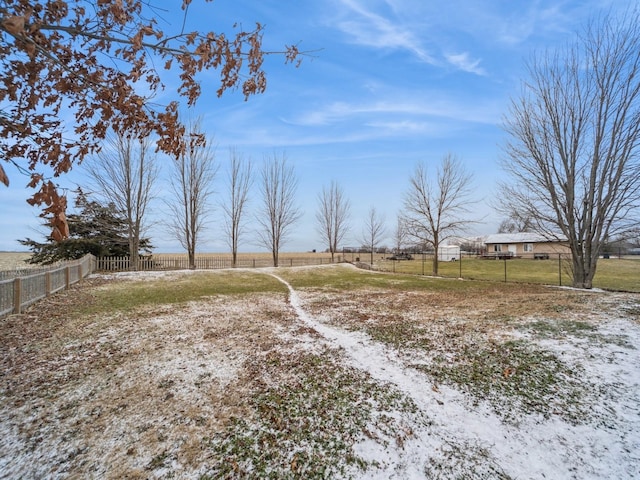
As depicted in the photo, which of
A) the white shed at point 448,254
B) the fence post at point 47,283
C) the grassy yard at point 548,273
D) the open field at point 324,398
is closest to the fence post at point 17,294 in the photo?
the open field at point 324,398

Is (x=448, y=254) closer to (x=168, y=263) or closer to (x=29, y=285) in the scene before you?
(x=168, y=263)

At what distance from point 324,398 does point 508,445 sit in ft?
6.47

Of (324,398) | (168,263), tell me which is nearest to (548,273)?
(324,398)

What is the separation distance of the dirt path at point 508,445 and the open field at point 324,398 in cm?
2

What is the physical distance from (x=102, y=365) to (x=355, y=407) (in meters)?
4.08

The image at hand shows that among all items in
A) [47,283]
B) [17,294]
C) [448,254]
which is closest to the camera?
[17,294]

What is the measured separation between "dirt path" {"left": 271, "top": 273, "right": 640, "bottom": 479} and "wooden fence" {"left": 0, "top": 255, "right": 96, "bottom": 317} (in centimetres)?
936

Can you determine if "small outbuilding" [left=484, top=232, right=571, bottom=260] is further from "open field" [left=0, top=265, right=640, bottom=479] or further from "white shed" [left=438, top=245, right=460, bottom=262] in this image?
"open field" [left=0, top=265, right=640, bottom=479]

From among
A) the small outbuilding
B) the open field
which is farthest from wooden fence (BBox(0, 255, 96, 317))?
the small outbuilding

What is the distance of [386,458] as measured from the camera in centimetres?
271

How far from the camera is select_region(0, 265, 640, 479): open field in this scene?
268 cm

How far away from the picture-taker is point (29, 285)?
27.2 feet

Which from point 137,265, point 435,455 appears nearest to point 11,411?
point 435,455

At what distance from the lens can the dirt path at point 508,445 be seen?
8.46 ft
